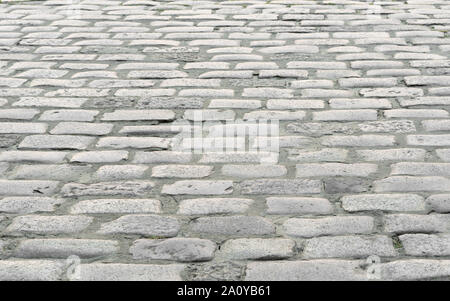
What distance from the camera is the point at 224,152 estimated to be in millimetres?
3701

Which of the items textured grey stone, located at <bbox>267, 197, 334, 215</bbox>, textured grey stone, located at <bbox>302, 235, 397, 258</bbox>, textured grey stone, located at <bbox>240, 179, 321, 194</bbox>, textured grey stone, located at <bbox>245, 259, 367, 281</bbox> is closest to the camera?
textured grey stone, located at <bbox>245, 259, 367, 281</bbox>

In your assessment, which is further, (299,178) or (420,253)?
(299,178)

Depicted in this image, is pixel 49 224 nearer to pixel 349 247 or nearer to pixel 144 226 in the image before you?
pixel 144 226

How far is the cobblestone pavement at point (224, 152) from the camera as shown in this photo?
2756 mm

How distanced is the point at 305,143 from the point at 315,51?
1848 mm

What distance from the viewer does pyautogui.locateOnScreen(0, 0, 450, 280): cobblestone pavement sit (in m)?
2.76

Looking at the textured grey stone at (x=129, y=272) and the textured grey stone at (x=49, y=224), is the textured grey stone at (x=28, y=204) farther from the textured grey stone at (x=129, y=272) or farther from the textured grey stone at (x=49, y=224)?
the textured grey stone at (x=129, y=272)

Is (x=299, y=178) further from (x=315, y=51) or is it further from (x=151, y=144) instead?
(x=315, y=51)

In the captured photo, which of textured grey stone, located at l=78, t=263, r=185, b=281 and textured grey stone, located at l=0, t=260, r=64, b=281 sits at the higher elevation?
textured grey stone, located at l=0, t=260, r=64, b=281

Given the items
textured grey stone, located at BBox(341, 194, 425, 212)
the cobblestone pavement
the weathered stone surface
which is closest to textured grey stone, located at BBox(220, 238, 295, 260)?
the cobblestone pavement

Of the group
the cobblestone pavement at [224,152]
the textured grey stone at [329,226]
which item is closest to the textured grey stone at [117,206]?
the cobblestone pavement at [224,152]

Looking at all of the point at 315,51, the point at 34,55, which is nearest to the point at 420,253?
the point at 315,51

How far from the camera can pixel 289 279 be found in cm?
258

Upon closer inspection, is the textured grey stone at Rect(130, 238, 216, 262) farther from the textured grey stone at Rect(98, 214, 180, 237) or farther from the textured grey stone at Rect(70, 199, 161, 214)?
the textured grey stone at Rect(70, 199, 161, 214)
